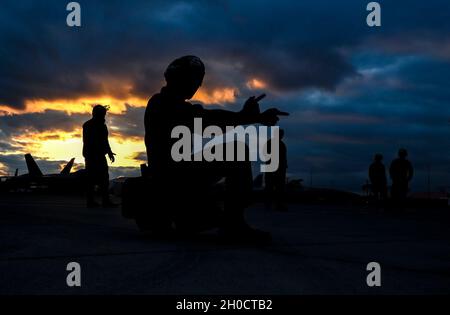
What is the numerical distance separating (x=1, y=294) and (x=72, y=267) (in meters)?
0.67

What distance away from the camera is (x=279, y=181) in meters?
12.1

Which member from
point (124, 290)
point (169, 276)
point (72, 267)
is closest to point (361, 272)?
point (169, 276)

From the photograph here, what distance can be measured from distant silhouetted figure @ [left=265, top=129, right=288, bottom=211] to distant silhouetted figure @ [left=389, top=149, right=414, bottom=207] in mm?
4362

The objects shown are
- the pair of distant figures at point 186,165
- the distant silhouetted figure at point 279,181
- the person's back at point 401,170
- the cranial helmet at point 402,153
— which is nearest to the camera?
the pair of distant figures at point 186,165

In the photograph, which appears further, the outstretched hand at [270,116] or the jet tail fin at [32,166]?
the jet tail fin at [32,166]

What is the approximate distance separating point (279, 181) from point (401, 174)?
499cm

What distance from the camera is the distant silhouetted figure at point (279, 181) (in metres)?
11.7

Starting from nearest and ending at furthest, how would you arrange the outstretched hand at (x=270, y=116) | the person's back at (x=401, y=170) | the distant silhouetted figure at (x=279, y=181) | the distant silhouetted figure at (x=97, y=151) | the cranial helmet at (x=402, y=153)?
the outstretched hand at (x=270, y=116), the distant silhouetted figure at (x=97, y=151), the distant silhouetted figure at (x=279, y=181), the person's back at (x=401, y=170), the cranial helmet at (x=402, y=153)

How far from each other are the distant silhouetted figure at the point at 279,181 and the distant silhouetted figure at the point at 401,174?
4.36m

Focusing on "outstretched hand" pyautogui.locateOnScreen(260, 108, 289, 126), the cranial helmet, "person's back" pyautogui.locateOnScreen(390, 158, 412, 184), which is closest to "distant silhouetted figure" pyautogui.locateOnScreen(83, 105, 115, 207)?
"outstretched hand" pyautogui.locateOnScreen(260, 108, 289, 126)

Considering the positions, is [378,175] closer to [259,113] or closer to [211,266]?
[259,113]

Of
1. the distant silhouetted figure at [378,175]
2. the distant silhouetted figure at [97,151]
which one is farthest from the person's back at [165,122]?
the distant silhouetted figure at [378,175]

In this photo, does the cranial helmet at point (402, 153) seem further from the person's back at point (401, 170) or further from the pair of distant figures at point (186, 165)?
the pair of distant figures at point (186, 165)

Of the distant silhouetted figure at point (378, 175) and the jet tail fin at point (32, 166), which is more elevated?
the jet tail fin at point (32, 166)
